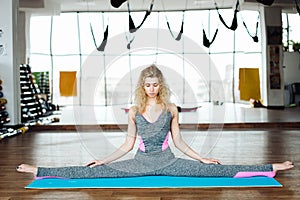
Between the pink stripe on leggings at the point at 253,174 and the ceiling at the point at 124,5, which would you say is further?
the ceiling at the point at 124,5

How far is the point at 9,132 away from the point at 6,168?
2.67m

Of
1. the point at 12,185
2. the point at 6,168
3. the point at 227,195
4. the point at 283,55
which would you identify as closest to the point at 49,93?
the point at 283,55

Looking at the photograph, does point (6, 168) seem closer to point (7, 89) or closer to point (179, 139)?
point (179, 139)

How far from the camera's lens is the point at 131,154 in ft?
15.5

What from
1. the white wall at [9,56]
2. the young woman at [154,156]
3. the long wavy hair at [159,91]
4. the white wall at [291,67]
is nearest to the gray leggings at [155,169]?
the young woman at [154,156]

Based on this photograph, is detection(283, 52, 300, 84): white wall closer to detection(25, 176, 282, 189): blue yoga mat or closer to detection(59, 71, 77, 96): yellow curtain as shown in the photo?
detection(59, 71, 77, 96): yellow curtain

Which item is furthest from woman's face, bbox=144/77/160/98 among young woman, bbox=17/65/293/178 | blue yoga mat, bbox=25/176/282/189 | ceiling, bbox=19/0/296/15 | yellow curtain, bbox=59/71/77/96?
yellow curtain, bbox=59/71/77/96

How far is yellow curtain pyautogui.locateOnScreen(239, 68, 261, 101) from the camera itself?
11.1 meters

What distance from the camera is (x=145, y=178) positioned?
3275 mm

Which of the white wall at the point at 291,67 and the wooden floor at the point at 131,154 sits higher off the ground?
the white wall at the point at 291,67

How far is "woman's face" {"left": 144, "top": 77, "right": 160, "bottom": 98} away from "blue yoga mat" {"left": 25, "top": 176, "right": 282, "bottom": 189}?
611 mm

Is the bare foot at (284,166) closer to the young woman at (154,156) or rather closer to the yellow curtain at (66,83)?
the young woman at (154,156)

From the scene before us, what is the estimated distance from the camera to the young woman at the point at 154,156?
10.6 ft

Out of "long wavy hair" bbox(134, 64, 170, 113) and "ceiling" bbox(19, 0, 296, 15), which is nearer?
"long wavy hair" bbox(134, 64, 170, 113)
